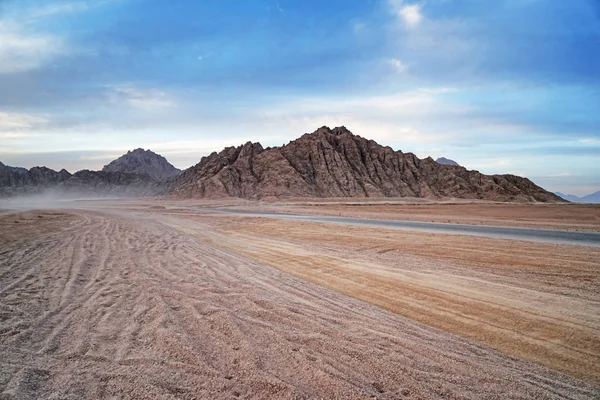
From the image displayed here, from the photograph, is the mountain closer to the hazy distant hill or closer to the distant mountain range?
the distant mountain range

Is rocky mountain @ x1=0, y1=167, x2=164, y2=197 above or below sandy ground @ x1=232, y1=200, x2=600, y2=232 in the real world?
above

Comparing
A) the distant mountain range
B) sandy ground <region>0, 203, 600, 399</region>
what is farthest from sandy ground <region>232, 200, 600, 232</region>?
the distant mountain range

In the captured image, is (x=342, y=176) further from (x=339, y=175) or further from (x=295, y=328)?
(x=295, y=328)

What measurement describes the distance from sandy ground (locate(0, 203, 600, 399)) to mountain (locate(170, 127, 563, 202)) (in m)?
93.5

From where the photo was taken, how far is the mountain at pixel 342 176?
4301 inches

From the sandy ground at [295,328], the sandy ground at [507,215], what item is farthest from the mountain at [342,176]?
the sandy ground at [295,328]

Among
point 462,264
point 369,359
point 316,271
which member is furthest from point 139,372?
point 462,264

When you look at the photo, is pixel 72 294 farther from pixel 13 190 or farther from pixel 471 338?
pixel 13 190

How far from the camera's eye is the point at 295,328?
615cm

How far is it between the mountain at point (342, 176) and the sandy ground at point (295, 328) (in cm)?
9355

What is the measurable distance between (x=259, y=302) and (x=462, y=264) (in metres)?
8.22

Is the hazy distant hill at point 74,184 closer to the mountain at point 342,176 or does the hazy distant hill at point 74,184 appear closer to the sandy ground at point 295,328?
the mountain at point 342,176

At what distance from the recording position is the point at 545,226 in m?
26.7

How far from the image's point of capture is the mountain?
109 meters
